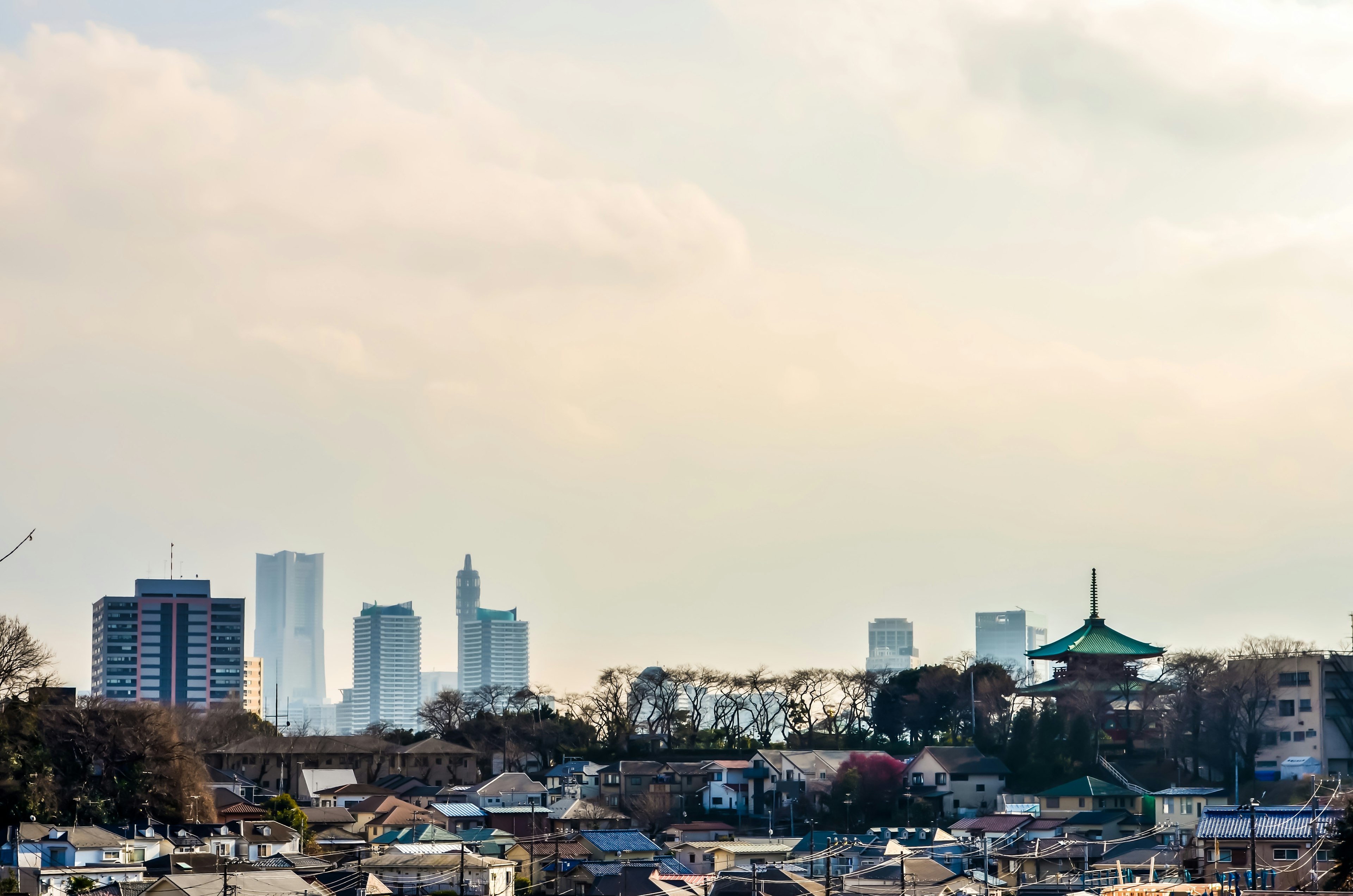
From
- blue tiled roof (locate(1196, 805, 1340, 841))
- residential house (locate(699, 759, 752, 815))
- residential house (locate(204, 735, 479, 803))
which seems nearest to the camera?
blue tiled roof (locate(1196, 805, 1340, 841))

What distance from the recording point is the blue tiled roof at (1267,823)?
140 ft

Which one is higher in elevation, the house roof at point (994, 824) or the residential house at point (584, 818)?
the house roof at point (994, 824)

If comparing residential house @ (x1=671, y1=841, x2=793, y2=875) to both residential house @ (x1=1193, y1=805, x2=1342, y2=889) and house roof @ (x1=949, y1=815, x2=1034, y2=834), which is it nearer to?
house roof @ (x1=949, y1=815, x2=1034, y2=834)

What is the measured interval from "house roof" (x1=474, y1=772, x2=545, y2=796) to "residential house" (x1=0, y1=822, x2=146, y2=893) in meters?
21.8

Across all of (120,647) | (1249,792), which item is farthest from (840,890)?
Result: (120,647)

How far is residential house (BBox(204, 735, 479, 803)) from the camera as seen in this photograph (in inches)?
2926

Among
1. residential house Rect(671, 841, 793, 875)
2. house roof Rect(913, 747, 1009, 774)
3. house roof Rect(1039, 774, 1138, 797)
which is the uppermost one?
house roof Rect(913, 747, 1009, 774)

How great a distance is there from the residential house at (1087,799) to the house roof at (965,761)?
4.90 m

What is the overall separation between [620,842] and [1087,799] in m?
16.4

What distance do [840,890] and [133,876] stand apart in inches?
756

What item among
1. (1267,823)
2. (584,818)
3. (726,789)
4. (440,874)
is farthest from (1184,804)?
(440,874)

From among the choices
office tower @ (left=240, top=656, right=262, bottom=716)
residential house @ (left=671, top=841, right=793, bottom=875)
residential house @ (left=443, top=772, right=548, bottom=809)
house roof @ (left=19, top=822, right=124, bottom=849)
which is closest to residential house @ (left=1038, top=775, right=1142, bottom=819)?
residential house @ (left=671, top=841, right=793, bottom=875)

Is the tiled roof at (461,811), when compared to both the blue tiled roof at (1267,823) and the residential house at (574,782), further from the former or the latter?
the blue tiled roof at (1267,823)

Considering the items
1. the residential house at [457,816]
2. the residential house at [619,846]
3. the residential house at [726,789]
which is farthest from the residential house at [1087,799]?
the residential house at [457,816]
